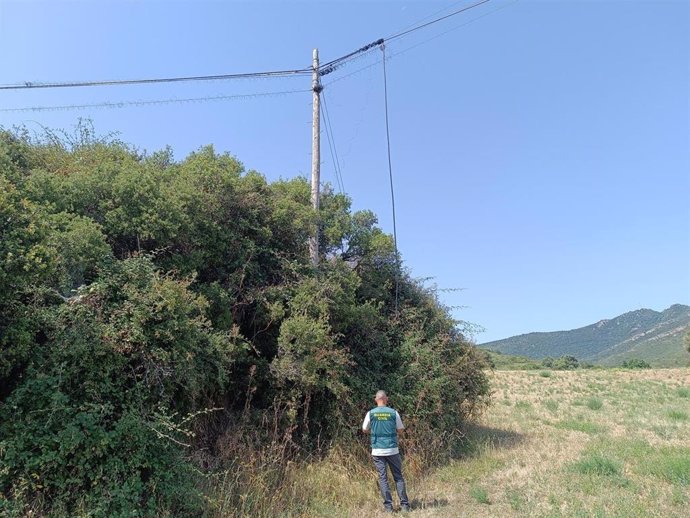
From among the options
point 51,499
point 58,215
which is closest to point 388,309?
point 58,215

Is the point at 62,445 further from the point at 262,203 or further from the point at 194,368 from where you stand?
the point at 262,203

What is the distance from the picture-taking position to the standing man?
767 centimetres

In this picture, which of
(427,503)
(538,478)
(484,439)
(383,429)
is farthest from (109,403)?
(484,439)

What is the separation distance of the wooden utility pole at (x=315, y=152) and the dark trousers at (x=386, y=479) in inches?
188

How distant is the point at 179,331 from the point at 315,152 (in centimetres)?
663

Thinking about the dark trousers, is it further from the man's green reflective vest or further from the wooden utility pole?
the wooden utility pole

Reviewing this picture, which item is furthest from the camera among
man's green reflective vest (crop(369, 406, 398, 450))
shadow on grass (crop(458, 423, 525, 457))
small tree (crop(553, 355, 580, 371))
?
Answer: small tree (crop(553, 355, 580, 371))

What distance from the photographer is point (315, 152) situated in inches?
472

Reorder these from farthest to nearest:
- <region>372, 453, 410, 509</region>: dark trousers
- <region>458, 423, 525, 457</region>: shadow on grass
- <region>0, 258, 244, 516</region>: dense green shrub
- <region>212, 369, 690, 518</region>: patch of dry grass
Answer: <region>458, 423, 525, 457</region>: shadow on grass → <region>372, 453, 410, 509</region>: dark trousers → <region>212, 369, 690, 518</region>: patch of dry grass → <region>0, 258, 244, 516</region>: dense green shrub

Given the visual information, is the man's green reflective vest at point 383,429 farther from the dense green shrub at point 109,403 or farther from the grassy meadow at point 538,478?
the dense green shrub at point 109,403

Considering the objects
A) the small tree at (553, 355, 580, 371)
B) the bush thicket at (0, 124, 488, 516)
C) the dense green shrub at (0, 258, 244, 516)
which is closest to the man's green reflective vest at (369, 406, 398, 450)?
the bush thicket at (0, 124, 488, 516)

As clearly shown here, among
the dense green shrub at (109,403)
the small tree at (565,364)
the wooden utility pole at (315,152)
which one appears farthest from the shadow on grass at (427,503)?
the small tree at (565,364)

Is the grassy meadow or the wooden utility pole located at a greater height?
the wooden utility pole

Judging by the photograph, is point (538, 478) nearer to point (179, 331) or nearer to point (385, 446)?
point (385, 446)
